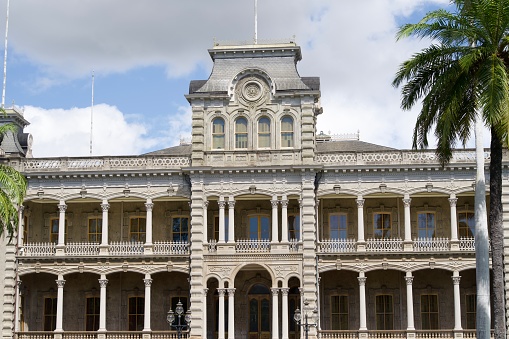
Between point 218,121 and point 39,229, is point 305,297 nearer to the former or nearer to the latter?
point 218,121

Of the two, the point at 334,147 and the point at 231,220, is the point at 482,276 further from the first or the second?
the point at 334,147

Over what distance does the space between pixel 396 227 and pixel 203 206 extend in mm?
10123

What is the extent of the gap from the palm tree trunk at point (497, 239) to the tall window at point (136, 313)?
85.2 feet

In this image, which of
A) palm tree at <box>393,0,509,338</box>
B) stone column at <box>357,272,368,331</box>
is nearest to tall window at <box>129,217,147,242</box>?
stone column at <box>357,272,368,331</box>

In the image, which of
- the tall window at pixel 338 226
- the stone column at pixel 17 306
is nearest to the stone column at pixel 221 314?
the tall window at pixel 338 226

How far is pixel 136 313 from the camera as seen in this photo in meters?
47.8

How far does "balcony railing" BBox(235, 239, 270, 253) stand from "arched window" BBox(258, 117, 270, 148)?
4.84 m

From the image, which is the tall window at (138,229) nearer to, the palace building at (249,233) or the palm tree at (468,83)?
the palace building at (249,233)

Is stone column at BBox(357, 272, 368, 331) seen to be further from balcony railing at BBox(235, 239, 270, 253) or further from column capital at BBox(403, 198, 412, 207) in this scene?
balcony railing at BBox(235, 239, 270, 253)

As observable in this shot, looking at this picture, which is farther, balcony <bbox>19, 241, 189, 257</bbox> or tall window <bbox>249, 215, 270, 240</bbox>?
tall window <bbox>249, 215, 270, 240</bbox>

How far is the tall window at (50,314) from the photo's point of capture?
48.0 meters

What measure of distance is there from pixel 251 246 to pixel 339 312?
19.5ft

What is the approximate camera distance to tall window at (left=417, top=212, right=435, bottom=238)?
4662 cm

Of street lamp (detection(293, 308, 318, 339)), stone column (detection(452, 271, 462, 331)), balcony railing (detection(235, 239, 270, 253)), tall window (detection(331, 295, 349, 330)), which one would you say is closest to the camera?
street lamp (detection(293, 308, 318, 339))
